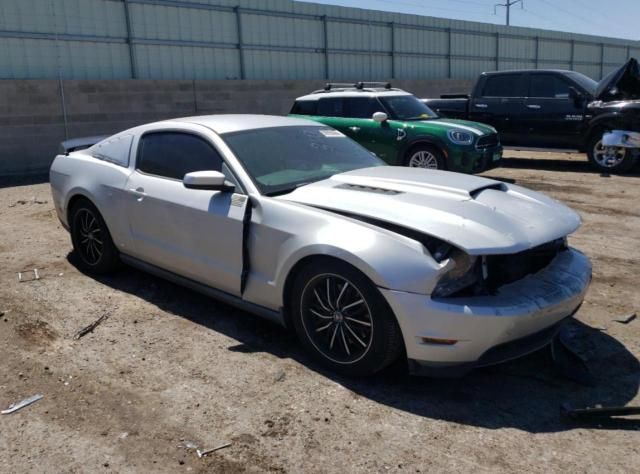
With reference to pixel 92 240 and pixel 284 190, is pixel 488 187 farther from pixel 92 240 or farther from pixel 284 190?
pixel 92 240

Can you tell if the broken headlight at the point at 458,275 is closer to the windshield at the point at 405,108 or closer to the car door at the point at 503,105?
the windshield at the point at 405,108

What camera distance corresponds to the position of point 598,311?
4.56m

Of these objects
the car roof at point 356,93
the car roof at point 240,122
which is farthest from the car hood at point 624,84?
the car roof at point 240,122

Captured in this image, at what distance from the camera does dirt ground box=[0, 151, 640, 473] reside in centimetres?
286

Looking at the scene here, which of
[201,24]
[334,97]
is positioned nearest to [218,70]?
[201,24]

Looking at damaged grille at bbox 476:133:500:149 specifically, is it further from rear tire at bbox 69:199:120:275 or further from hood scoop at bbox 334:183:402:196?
rear tire at bbox 69:199:120:275

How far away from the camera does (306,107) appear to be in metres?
11.1

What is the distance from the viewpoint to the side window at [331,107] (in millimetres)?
10609

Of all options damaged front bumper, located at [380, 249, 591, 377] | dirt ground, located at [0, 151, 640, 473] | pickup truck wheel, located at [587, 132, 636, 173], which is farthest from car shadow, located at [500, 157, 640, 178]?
damaged front bumper, located at [380, 249, 591, 377]

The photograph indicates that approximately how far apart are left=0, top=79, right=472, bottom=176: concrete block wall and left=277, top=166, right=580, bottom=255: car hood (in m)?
9.86

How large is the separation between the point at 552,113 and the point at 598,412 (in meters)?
10.0

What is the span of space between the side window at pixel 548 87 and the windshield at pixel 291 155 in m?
8.47

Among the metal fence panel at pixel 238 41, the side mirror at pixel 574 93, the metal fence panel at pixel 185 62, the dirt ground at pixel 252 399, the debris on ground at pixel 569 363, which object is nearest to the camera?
the dirt ground at pixel 252 399

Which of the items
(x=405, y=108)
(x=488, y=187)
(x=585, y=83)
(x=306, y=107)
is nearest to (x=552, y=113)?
(x=585, y=83)
